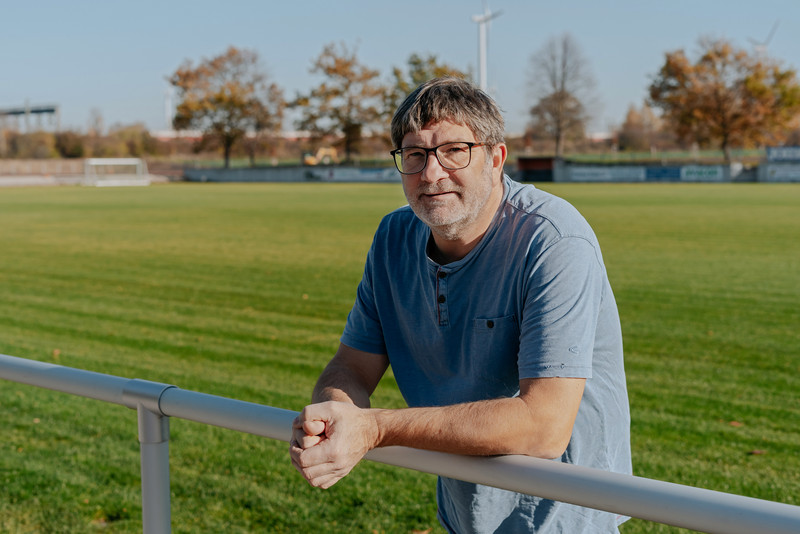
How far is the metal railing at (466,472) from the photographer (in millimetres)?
1428

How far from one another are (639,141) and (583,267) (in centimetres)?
9705

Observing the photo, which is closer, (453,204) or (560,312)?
(560,312)

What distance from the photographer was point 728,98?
227 ft

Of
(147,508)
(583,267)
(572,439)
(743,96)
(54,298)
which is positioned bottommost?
(54,298)

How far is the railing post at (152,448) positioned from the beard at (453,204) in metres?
0.87

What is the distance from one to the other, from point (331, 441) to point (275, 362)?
19.8ft

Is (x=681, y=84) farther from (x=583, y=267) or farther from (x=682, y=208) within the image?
(x=583, y=267)

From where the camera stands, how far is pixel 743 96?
68.9 meters

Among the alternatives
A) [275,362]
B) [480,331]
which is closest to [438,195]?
[480,331]

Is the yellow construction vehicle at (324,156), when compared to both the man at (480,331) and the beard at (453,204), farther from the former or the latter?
the beard at (453,204)

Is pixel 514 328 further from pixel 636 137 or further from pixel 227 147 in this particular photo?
pixel 636 137

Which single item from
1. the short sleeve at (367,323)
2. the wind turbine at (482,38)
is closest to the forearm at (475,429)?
the short sleeve at (367,323)

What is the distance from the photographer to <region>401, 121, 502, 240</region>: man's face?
7.80ft

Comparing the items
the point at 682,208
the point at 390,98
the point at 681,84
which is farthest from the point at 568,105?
the point at 682,208
